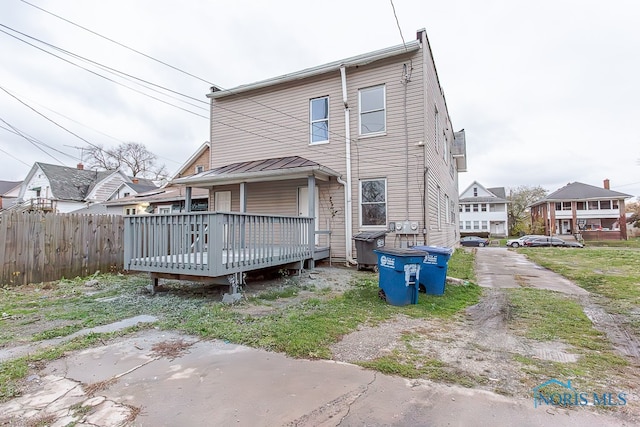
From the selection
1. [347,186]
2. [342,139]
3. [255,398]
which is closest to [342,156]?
[342,139]

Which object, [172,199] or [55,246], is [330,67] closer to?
[55,246]

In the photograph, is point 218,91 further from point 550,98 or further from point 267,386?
point 550,98

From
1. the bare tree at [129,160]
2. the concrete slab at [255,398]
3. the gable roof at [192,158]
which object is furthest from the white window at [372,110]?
the bare tree at [129,160]

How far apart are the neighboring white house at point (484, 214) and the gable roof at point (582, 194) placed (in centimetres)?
550

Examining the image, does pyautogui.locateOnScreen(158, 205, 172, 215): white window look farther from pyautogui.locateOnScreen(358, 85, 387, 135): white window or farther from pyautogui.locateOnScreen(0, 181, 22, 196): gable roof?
pyautogui.locateOnScreen(0, 181, 22, 196): gable roof

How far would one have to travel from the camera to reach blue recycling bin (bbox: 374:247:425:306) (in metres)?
5.21

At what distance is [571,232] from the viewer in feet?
129

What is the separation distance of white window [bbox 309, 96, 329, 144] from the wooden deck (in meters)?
4.59

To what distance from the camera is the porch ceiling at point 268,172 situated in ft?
28.9

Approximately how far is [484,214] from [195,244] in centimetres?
4640

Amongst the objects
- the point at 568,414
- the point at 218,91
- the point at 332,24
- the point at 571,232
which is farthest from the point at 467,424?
the point at 571,232

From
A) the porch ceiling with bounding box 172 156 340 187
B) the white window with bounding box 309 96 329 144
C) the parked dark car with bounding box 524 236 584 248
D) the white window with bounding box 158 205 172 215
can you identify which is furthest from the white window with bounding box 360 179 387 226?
the parked dark car with bounding box 524 236 584 248

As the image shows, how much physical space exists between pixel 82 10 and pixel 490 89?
16947 millimetres

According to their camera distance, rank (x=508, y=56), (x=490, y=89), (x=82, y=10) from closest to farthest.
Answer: (x=82, y=10) < (x=508, y=56) < (x=490, y=89)
